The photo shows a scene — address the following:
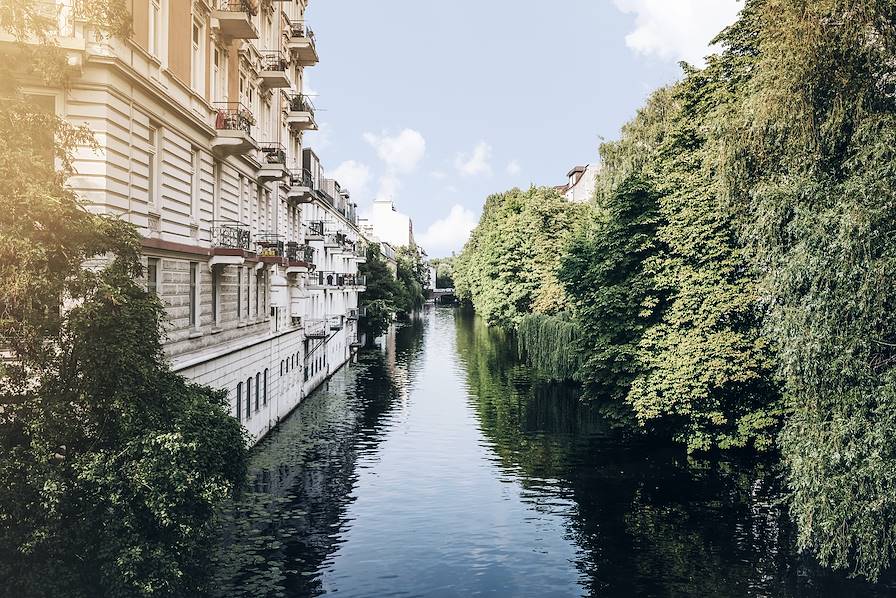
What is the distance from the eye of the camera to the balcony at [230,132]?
26.2 metres

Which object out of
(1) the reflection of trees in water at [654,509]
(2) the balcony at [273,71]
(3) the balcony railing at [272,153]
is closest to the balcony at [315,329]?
(1) the reflection of trees in water at [654,509]

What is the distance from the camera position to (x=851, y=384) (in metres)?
16.9

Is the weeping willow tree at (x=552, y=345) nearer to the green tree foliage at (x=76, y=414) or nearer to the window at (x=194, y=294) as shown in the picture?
the window at (x=194, y=294)

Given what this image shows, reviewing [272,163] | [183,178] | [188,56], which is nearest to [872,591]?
[183,178]

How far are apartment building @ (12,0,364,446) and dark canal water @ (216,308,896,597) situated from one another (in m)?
3.99

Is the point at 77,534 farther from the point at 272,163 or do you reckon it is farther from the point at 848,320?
the point at 272,163

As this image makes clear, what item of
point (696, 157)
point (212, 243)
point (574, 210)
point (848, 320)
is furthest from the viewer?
point (574, 210)

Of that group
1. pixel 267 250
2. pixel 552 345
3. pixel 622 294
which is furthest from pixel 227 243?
pixel 552 345

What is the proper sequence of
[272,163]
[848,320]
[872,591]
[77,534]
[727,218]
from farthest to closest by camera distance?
[272,163]
[727,218]
[872,591]
[848,320]
[77,534]

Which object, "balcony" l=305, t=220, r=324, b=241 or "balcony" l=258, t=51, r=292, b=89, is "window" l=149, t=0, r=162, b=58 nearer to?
"balcony" l=258, t=51, r=292, b=89

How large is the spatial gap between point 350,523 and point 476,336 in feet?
226

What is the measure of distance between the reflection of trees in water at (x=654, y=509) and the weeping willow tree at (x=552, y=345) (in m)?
5.61

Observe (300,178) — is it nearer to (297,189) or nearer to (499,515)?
(297,189)

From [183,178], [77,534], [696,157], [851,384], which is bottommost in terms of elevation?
[77,534]
